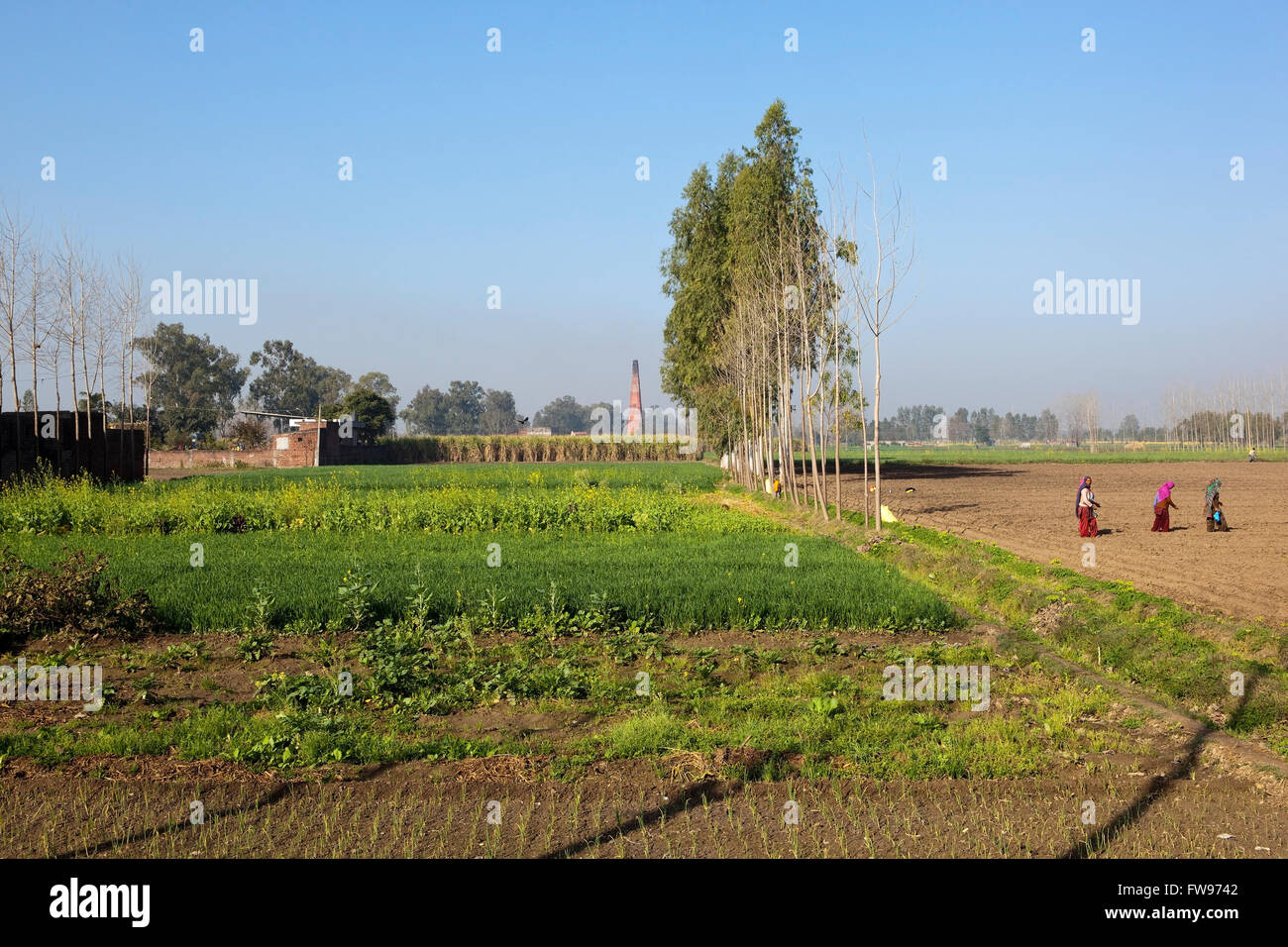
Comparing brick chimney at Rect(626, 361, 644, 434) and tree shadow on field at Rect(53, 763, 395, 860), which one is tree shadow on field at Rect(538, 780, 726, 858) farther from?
brick chimney at Rect(626, 361, 644, 434)

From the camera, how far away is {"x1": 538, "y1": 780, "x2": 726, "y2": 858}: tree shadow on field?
580cm

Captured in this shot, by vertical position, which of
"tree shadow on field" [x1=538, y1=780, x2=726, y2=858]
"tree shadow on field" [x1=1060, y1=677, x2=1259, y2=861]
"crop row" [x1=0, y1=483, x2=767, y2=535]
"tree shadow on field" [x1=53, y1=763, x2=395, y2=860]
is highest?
"crop row" [x1=0, y1=483, x2=767, y2=535]

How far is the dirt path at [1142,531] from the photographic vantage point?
1407cm

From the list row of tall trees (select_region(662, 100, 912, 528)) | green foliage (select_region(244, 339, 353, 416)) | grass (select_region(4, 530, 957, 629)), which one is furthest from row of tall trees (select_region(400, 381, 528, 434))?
grass (select_region(4, 530, 957, 629))

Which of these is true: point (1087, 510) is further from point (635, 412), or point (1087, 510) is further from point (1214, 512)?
point (635, 412)

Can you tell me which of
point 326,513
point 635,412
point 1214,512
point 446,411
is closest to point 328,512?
point 326,513

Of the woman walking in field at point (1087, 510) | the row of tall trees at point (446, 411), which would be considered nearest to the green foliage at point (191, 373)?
the row of tall trees at point (446, 411)

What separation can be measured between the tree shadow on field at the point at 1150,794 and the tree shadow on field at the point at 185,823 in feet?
16.4

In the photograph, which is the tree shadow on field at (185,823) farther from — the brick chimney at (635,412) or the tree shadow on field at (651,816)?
the brick chimney at (635,412)

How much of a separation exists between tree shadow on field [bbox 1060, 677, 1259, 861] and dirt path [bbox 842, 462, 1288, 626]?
13.5ft

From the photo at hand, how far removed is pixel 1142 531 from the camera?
22750mm

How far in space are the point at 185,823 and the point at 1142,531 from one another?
22.7 metres
